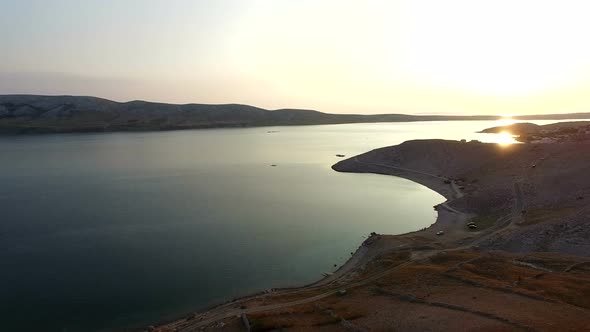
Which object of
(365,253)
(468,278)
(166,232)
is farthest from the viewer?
(166,232)

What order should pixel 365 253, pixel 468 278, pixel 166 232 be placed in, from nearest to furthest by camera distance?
pixel 468 278
pixel 365 253
pixel 166 232

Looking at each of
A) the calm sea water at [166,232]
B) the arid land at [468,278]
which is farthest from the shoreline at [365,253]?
the calm sea water at [166,232]

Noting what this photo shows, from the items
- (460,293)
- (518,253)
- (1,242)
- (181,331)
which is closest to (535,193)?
(518,253)

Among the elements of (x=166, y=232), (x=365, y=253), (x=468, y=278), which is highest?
(x=468, y=278)

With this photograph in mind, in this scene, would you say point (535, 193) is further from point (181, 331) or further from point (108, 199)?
point (108, 199)

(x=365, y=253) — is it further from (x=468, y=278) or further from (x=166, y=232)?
(x=166, y=232)

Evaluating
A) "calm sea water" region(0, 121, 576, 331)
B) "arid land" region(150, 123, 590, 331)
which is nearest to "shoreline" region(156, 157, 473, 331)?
"arid land" region(150, 123, 590, 331)

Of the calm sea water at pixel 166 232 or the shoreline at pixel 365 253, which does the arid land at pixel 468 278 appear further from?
the calm sea water at pixel 166 232

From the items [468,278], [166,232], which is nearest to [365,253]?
[468,278]
